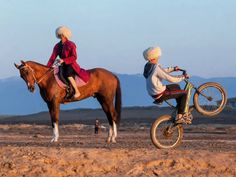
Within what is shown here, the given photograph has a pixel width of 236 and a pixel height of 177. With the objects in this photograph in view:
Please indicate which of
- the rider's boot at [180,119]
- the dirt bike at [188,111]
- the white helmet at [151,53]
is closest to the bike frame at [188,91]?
the dirt bike at [188,111]

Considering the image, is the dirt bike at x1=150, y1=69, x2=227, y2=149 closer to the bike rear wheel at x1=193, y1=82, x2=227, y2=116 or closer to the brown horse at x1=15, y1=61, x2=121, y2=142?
the bike rear wheel at x1=193, y1=82, x2=227, y2=116

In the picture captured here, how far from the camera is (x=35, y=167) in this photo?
1223 centimetres

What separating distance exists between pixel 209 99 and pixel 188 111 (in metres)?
0.59

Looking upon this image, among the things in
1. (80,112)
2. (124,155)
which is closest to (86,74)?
(124,155)

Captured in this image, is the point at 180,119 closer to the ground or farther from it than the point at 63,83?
closer to the ground

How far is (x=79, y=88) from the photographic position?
62.5 ft

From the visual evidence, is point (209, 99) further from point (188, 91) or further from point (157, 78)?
point (157, 78)

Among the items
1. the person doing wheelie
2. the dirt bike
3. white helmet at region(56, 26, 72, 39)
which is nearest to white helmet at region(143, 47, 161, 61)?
the person doing wheelie

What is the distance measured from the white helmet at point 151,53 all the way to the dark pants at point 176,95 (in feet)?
2.20

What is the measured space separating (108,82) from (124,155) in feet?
24.0

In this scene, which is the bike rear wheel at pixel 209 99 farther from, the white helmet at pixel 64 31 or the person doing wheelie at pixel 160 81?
the white helmet at pixel 64 31

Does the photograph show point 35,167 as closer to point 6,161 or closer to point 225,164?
point 6,161

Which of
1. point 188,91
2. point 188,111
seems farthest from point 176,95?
point 188,111

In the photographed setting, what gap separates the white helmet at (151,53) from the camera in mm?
14875
